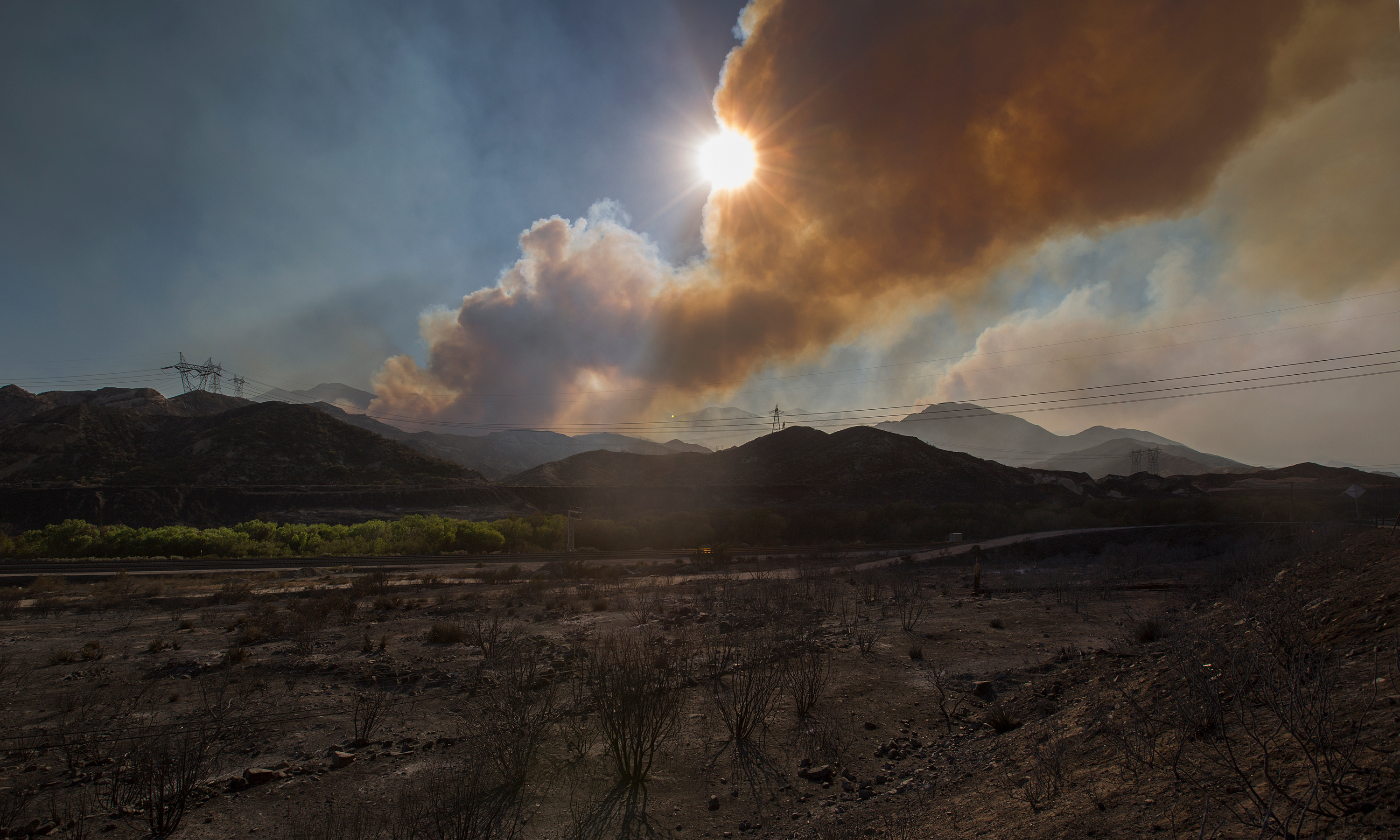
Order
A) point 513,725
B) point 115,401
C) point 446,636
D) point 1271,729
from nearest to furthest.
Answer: point 1271,729 → point 513,725 → point 446,636 → point 115,401

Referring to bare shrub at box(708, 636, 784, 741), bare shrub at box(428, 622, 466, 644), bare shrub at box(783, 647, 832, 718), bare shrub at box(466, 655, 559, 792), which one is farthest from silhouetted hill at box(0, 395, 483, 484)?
bare shrub at box(783, 647, 832, 718)

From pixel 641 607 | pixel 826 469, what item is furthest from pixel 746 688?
pixel 826 469

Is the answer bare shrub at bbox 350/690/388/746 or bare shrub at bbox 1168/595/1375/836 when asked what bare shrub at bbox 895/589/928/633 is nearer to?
bare shrub at bbox 1168/595/1375/836

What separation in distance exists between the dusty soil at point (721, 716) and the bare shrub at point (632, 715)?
0.25 m

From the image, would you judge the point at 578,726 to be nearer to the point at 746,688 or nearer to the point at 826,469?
the point at 746,688

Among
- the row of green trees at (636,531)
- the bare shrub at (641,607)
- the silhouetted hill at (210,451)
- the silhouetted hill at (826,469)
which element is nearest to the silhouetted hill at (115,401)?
the silhouetted hill at (210,451)

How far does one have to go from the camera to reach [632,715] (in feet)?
21.9

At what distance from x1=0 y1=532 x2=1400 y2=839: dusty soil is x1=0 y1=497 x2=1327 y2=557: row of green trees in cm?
2301

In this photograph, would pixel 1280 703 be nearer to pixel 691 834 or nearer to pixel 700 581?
pixel 691 834

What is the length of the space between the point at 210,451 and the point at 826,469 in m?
80.2

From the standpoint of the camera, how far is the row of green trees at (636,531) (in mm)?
35062

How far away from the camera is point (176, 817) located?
5.50 m

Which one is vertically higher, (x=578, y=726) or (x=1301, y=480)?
(x=1301, y=480)

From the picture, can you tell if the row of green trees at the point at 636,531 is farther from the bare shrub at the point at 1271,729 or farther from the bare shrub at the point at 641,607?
the bare shrub at the point at 1271,729
